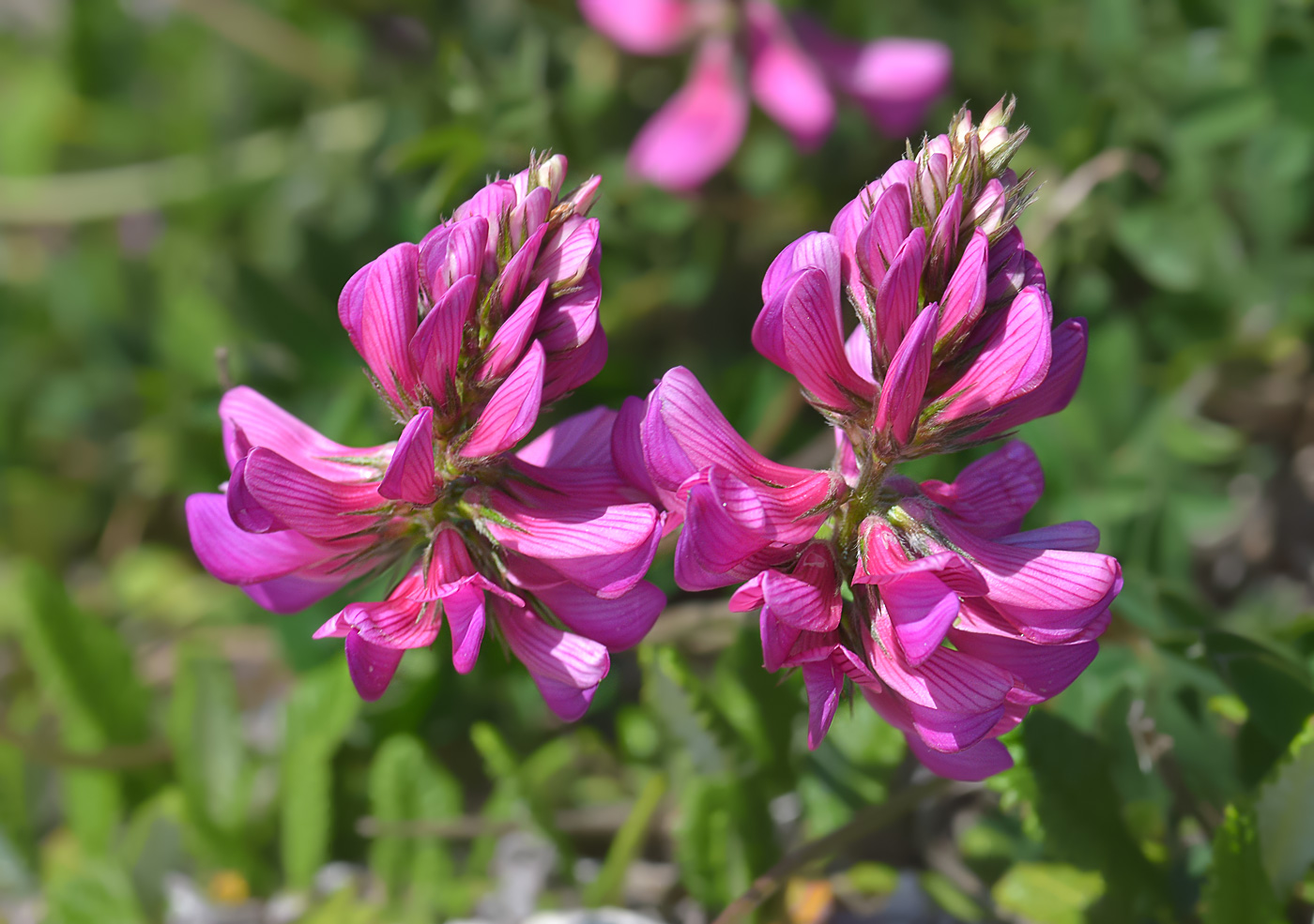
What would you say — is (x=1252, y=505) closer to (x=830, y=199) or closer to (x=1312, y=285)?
(x=1312, y=285)

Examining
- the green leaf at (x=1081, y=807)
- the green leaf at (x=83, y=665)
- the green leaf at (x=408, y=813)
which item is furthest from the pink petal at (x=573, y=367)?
the green leaf at (x=83, y=665)

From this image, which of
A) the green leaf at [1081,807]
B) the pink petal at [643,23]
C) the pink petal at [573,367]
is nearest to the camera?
the pink petal at [573,367]

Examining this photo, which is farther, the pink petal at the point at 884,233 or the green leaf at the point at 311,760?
the green leaf at the point at 311,760

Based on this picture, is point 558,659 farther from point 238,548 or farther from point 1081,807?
point 1081,807

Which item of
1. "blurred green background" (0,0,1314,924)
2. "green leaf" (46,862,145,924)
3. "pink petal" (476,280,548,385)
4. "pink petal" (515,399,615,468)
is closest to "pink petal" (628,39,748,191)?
"blurred green background" (0,0,1314,924)

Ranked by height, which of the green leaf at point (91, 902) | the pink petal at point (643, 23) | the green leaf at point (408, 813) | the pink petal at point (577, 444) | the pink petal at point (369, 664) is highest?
the pink petal at point (643, 23)

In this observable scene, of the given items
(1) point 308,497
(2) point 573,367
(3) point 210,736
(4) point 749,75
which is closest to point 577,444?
(2) point 573,367

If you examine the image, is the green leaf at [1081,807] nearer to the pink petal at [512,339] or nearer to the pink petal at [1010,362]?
the pink petal at [1010,362]

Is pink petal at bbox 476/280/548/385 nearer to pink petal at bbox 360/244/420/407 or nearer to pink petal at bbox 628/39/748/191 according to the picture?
pink petal at bbox 360/244/420/407
